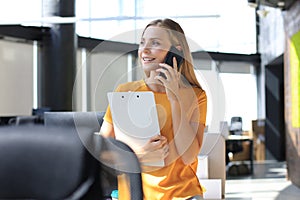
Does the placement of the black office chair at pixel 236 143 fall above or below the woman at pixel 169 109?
below

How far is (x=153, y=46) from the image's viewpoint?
100 centimetres

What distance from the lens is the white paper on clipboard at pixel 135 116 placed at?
3.18ft

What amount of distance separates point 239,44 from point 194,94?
38.2 feet

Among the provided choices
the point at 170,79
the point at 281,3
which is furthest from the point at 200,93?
the point at 281,3

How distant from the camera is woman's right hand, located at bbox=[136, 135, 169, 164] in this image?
96cm

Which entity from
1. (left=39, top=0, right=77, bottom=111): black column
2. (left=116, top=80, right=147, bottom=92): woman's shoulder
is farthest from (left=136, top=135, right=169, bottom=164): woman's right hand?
(left=39, top=0, right=77, bottom=111): black column

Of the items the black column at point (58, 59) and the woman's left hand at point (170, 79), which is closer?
the woman's left hand at point (170, 79)

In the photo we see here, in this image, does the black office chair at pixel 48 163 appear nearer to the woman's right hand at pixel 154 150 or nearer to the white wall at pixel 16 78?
the woman's right hand at pixel 154 150

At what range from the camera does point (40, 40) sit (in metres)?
→ 8.59

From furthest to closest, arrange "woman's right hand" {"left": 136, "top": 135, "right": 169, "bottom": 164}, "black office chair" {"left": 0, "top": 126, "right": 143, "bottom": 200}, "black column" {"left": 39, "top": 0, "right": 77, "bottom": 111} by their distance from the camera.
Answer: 1. "black column" {"left": 39, "top": 0, "right": 77, "bottom": 111}
2. "woman's right hand" {"left": 136, "top": 135, "right": 169, "bottom": 164}
3. "black office chair" {"left": 0, "top": 126, "right": 143, "bottom": 200}

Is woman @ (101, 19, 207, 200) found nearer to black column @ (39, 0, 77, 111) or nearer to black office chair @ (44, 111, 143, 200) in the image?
black office chair @ (44, 111, 143, 200)

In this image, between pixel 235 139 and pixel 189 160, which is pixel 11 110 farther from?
pixel 189 160

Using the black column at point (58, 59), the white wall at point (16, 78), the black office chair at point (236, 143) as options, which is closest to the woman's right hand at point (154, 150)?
the black column at point (58, 59)

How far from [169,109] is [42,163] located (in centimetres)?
30
